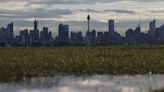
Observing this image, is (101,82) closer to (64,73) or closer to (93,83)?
(93,83)

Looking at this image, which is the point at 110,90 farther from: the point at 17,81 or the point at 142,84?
the point at 17,81

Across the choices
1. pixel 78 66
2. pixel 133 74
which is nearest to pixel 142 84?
pixel 133 74

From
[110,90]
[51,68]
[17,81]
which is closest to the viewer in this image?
[110,90]

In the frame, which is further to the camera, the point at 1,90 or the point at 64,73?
the point at 64,73

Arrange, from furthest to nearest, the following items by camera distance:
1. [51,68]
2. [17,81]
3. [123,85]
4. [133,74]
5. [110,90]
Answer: [51,68] → [133,74] → [17,81] → [123,85] → [110,90]

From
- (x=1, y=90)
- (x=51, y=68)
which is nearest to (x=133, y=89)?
(x=1, y=90)

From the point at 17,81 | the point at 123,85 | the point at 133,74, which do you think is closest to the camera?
the point at 123,85

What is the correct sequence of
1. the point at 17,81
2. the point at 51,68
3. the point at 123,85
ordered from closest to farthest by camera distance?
the point at 123,85 < the point at 17,81 < the point at 51,68
